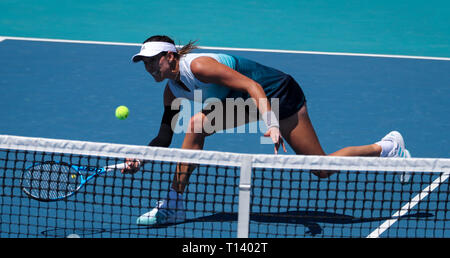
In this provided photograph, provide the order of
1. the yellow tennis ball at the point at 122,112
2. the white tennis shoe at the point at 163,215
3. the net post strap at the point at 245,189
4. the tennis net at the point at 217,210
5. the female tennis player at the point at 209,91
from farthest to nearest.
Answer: the yellow tennis ball at the point at 122,112 < the white tennis shoe at the point at 163,215 < the female tennis player at the point at 209,91 < the tennis net at the point at 217,210 < the net post strap at the point at 245,189

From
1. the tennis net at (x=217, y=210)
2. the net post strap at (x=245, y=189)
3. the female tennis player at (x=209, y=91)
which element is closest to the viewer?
the net post strap at (x=245, y=189)

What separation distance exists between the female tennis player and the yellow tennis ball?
2.01 m

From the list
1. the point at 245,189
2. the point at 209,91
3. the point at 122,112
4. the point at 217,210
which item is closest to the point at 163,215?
the point at 217,210

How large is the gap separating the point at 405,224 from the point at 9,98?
4644 mm

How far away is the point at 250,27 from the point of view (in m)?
10.5

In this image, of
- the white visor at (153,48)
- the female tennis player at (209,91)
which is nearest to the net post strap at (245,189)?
the female tennis player at (209,91)

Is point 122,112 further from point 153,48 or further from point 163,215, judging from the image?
point 163,215

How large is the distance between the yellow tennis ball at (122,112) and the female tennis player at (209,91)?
6.61 ft

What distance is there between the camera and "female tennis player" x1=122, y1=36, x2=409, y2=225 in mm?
3902

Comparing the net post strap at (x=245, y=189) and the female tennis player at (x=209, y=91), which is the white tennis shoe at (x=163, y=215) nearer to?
the female tennis player at (x=209, y=91)

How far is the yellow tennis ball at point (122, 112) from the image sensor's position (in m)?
6.39

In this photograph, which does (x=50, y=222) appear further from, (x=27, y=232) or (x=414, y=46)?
(x=414, y=46)

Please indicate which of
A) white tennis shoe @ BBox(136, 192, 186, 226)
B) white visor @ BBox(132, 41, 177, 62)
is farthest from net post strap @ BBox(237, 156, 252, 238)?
white visor @ BBox(132, 41, 177, 62)
